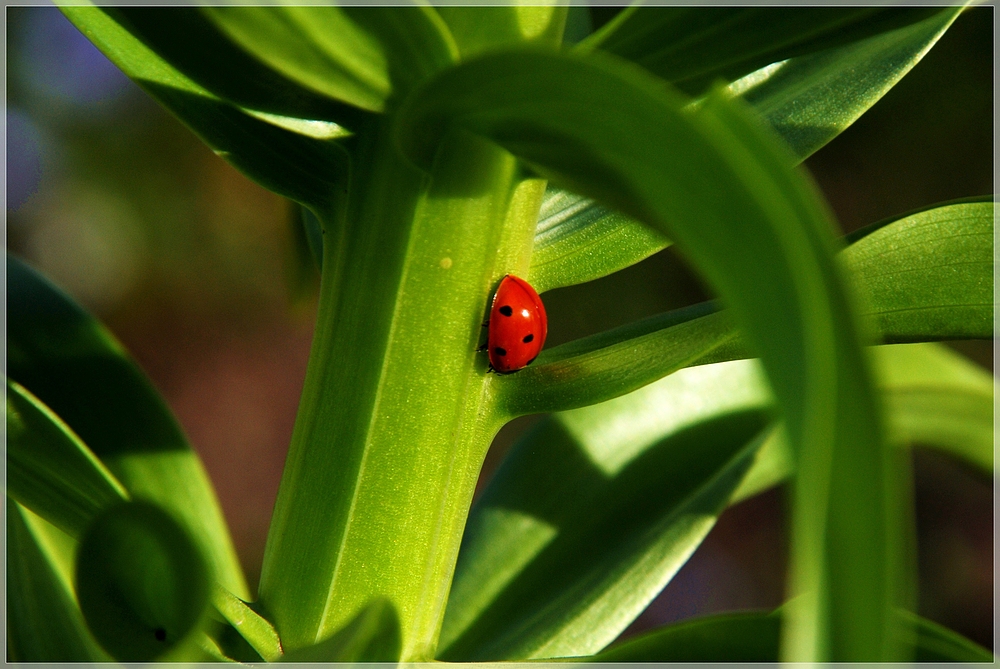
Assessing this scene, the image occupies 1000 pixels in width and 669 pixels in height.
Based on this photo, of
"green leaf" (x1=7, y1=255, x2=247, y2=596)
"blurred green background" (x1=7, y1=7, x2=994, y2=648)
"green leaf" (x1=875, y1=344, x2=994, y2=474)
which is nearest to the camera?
"green leaf" (x1=7, y1=255, x2=247, y2=596)

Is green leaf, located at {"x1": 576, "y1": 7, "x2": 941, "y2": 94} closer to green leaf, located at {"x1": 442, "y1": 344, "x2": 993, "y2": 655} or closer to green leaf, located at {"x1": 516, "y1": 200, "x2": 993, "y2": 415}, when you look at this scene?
green leaf, located at {"x1": 516, "y1": 200, "x2": 993, "y2": 415}

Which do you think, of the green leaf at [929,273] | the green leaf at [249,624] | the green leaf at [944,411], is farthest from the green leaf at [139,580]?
the green leaf at [944,411]

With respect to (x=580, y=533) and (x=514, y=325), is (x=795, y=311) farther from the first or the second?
(x=580, y=533)

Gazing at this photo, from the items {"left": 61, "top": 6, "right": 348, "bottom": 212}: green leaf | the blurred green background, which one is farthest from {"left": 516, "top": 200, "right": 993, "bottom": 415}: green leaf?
the blurred green background

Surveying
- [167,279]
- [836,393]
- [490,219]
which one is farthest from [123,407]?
[167,279]

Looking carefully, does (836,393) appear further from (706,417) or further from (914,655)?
(706,417)
